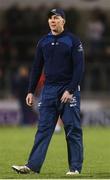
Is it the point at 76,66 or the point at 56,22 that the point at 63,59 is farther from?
the point at 56,22

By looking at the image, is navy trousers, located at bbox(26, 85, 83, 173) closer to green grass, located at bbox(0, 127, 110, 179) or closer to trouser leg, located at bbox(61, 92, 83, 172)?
trouser leg, located at bbox(61, 92, 83, 172)

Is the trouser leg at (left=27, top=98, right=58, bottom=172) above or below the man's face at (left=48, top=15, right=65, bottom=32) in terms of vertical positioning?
below

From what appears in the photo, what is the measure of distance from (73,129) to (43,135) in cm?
42

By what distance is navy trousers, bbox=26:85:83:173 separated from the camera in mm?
11438

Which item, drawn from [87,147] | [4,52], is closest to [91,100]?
[4,52]

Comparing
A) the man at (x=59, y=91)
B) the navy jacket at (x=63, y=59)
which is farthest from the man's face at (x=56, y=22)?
the navy jacket at (x=63, y=59)

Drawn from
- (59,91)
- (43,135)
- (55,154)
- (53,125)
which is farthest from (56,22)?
(55,154)

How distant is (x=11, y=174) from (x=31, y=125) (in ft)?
51.9

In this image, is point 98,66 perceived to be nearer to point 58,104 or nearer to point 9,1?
point 9,1

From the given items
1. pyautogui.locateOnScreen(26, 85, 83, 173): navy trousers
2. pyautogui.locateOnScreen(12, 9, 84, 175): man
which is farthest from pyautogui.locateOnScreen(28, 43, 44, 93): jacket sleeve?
pyautogui.locateOnScreen(26, 85, 83, 173): navy trousers

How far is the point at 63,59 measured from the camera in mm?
11383

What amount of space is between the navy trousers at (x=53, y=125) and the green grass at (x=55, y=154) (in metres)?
0.26

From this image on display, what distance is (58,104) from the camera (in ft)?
37.7

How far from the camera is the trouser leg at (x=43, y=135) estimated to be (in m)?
11.5
